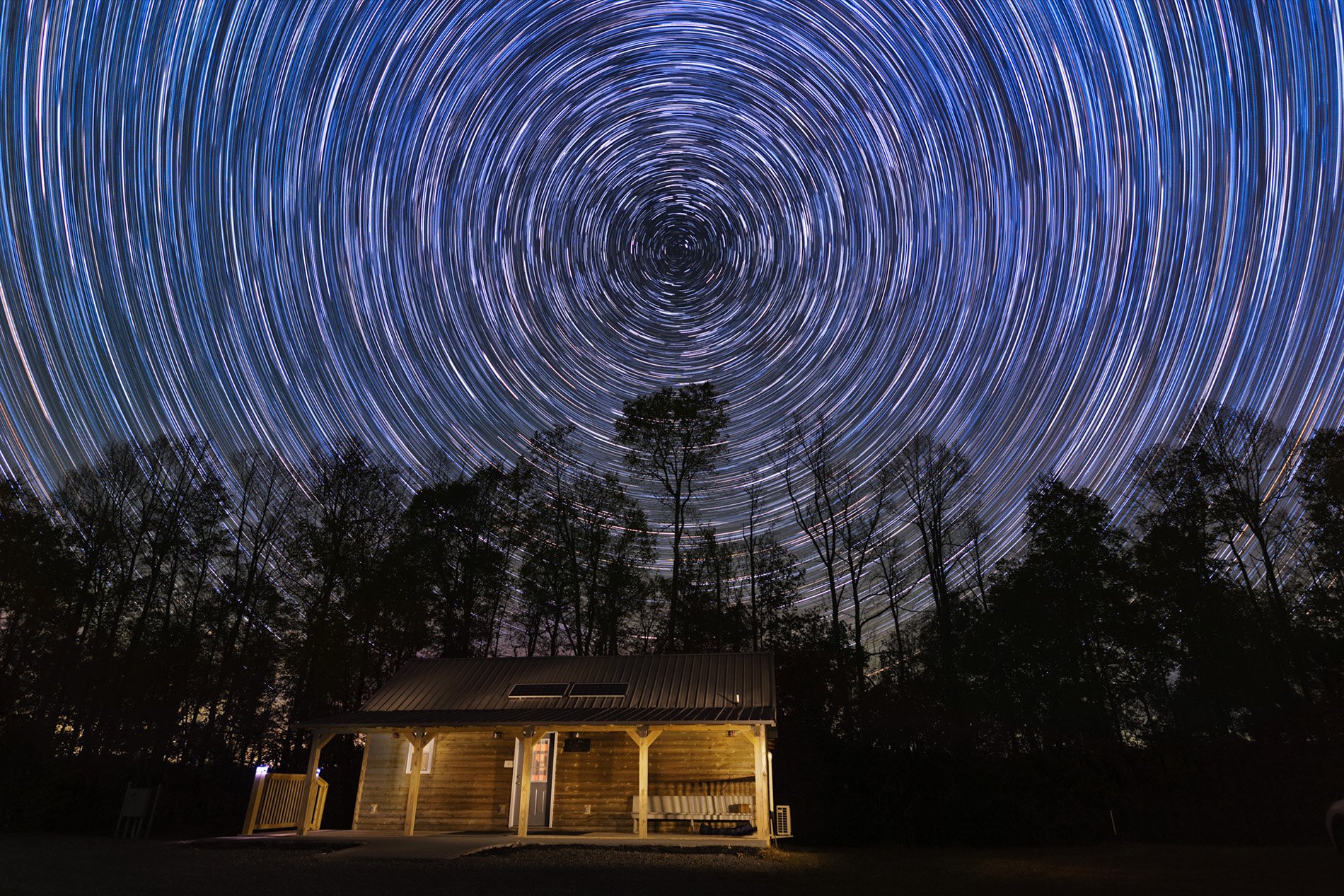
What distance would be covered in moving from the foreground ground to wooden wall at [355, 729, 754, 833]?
2.57 metres

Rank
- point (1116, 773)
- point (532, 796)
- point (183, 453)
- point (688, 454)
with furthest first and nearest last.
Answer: point (688, 454)
point (183, 453)
point (1116, 773)
point (532, 796)

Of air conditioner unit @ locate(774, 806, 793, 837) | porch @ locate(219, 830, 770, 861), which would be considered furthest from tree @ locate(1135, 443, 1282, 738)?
porch @ locate(219, 830, 770, 861)

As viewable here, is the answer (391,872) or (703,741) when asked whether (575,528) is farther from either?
(391,872)

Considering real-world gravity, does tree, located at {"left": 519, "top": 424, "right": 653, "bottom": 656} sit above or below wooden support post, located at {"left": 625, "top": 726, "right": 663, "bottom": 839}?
above

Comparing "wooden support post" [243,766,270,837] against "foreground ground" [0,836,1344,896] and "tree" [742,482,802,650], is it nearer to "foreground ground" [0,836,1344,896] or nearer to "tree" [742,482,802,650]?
"foreground ground" [0,836,1344,896]

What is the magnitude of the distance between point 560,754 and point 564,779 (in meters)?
0.49

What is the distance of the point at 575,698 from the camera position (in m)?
15.3

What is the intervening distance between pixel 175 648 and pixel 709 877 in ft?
68.5

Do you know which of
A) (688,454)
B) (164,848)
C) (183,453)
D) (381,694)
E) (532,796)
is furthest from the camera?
(688,454)

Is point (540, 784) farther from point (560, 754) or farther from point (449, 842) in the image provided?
point (449, 842)

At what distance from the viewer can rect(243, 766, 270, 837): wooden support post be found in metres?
14.5

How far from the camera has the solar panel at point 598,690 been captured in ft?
50.6

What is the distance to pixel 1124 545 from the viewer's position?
921 inches

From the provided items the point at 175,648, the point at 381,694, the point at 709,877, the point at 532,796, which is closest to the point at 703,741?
the point at 532,796
